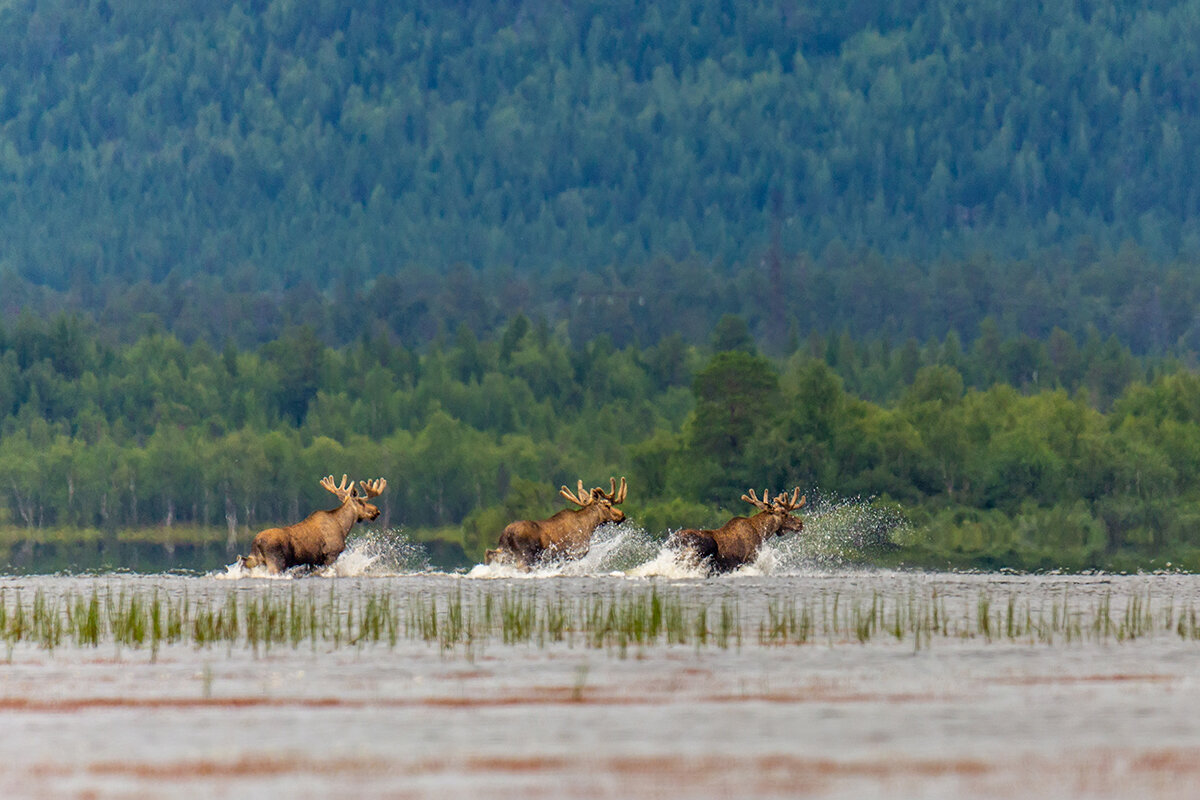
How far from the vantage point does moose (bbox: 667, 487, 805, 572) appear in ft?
152

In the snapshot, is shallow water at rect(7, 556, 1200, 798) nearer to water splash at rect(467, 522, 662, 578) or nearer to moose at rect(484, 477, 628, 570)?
water splash at rect(467, 522, 662, 578)

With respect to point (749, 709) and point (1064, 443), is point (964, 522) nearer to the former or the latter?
point (1064, 443)

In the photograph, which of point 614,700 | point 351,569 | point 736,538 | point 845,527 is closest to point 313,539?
point 351,569

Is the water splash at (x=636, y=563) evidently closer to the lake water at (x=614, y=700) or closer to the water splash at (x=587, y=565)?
the water splash at (x=587, y=565)

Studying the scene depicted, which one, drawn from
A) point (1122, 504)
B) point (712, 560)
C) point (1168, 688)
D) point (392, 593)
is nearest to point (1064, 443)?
point (1122, 504)

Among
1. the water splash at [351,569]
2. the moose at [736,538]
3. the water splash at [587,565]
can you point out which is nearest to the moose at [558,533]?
the water splash at [587,565]

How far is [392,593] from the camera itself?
39.2m

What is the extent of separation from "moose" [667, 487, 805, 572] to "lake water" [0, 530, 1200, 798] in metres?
7.63

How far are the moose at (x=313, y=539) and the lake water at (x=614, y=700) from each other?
6.58 meters

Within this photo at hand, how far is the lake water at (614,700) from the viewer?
17000 millimetres

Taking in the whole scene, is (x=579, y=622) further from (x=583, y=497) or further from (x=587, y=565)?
(x=583, y=497)

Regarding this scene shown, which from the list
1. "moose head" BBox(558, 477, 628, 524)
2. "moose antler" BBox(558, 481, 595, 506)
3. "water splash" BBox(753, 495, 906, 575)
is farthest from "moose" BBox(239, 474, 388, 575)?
"water splash" BBox(753, 495, 906, 575)

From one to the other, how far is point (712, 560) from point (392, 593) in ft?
33.1

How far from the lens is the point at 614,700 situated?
2248cm
